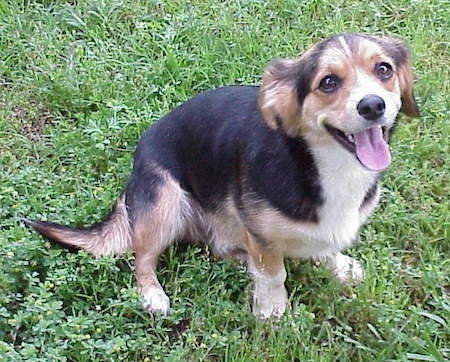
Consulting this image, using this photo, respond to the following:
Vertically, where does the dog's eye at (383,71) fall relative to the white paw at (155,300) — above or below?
above

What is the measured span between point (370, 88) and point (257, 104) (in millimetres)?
551

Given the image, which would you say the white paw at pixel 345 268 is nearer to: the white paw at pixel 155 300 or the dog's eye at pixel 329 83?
the white paw at pixel 155 300

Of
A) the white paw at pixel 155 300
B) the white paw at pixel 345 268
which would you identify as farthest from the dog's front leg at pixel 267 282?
the white paw at pixel 155 300

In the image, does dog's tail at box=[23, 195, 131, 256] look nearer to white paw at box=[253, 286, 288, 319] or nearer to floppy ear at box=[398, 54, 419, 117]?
white paw at box=[253, 286, 288, 319]

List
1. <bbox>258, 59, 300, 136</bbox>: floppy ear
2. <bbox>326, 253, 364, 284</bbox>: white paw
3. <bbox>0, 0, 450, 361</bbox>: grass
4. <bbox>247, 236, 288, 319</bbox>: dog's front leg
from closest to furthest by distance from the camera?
<bbox>258, 59, 300, 136</bbox>: floppy ear < <bbox>0, 0, 450, 361</bbox>: grass < <bbox>247, 236, 288, 319</bbox>: dog's front leg < <bbox>326, 253, 364, 284</bbox>: white paw

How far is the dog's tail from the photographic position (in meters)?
3.54

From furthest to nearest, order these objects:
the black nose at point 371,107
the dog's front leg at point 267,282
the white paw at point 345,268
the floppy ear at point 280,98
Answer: the white paw at point 345,268
the dog's front leg at point 267,282
the floppy ear at point 280,98
the black nose at point 371,107

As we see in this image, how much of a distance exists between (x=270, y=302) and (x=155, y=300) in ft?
1.46

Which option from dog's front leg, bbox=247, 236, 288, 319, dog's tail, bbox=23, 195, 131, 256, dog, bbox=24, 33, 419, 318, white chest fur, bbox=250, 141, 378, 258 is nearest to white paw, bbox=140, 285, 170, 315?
dog, bbox=24, 33, 419, 318

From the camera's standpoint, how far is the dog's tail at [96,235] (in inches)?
139

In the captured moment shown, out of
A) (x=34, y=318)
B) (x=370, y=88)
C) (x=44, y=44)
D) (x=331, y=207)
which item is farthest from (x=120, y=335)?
(x=44, y=44)

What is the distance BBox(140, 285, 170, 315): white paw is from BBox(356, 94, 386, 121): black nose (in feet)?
3.78

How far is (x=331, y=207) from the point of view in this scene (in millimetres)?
3176

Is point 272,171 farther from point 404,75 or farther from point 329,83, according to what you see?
point 404,75
